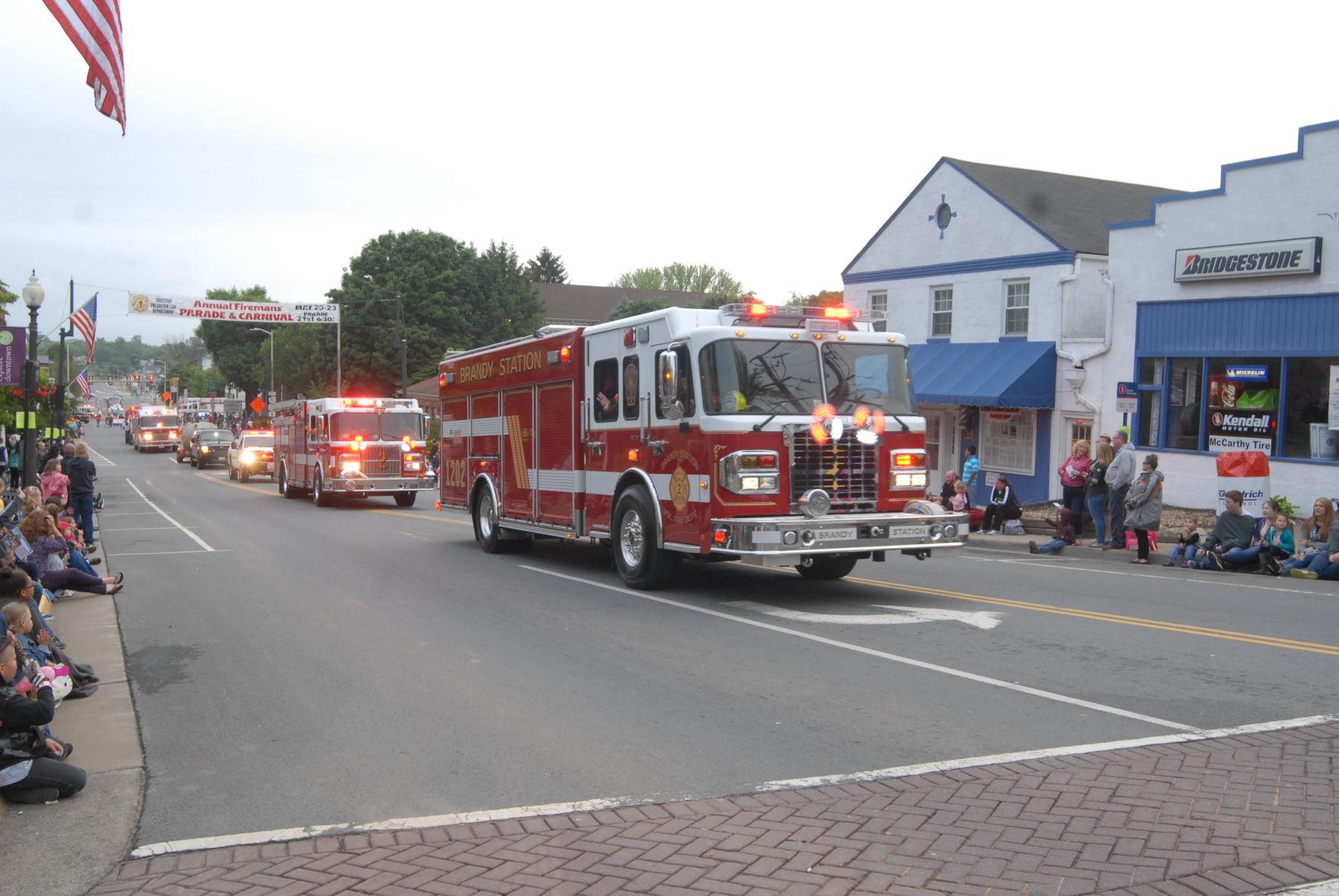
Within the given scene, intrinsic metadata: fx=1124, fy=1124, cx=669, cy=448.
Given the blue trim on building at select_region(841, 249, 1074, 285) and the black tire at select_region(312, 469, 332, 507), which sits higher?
the blue trim on building at select_region(841, 249, 1074, 285)

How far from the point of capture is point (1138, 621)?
10.3m

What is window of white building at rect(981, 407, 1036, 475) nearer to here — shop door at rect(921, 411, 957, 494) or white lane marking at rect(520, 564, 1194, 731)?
shop door at rect(921, 411, 957, 494)

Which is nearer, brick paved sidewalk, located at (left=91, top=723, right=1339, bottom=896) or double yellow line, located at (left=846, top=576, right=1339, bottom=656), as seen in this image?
brick paved sidewalk, located at (left=91, top=723, right=1339, bottom=896)

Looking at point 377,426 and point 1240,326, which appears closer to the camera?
point 1240,326

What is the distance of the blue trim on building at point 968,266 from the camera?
25.0 meters

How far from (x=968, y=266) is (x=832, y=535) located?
18.2 meters

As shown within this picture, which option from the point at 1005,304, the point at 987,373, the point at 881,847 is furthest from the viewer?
the point at 1005,304

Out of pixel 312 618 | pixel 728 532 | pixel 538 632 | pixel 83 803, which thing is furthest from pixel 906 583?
pixel 83 803

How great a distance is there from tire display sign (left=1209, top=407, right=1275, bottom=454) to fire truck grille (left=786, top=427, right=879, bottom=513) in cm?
1183

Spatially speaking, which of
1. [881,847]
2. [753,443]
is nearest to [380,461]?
[753,443]

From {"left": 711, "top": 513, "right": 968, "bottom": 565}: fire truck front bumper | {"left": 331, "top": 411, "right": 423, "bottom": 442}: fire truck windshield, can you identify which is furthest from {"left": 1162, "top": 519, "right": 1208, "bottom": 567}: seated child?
{"left": 331, "top": 411, "right": 423, "bottom": 442}: fire truck windshield

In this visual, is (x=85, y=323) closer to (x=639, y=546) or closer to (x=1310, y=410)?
(x=639, y=546)

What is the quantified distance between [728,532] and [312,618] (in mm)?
4205

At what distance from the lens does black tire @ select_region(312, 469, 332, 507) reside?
27.9 m
